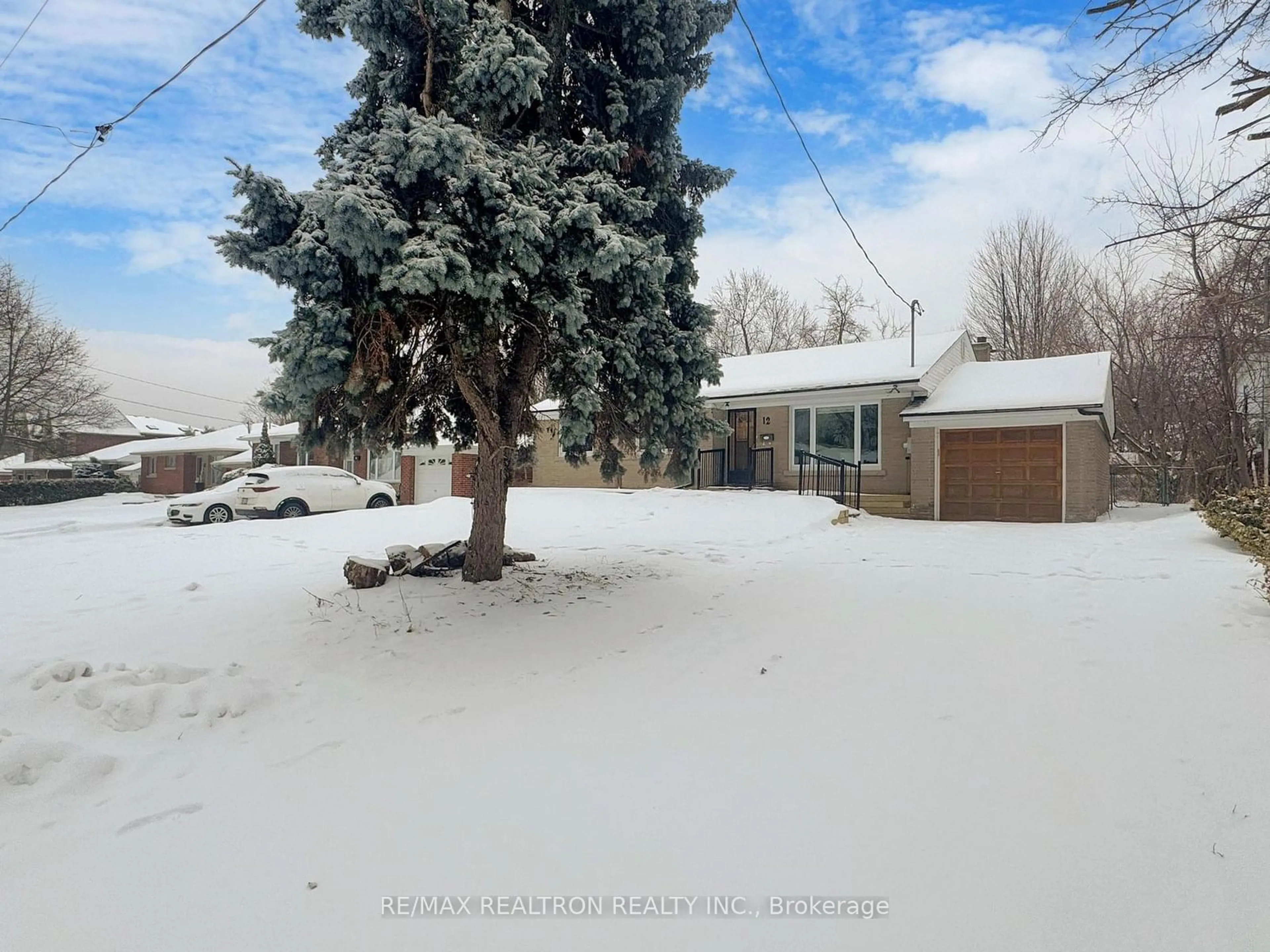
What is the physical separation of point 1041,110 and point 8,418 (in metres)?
36.2

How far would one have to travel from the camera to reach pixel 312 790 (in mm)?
3041

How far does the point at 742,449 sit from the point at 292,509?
38.5 ft

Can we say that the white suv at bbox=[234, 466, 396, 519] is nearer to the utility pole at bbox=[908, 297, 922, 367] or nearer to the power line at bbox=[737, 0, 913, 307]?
the power line at bbox=[737, 0, 913, 307]

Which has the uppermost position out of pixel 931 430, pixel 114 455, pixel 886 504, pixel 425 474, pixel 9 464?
pixel 931 430

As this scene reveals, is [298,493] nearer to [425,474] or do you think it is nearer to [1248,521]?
[425,474]

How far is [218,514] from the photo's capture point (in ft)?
52.5

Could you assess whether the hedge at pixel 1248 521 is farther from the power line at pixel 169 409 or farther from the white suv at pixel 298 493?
the power line at pixel 169 409

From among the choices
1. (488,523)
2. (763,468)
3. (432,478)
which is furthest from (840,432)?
(432,478)

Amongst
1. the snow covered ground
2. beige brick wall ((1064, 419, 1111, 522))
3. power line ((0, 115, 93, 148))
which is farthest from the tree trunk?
beige brick wall ((1064, 419, 1111, 522))

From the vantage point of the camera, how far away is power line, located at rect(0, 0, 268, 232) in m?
5.46

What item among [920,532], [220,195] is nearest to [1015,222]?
[920,532]

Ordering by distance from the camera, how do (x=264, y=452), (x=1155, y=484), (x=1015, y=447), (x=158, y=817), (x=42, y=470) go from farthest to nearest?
(x=42, y=470)
(x=264, y=452)
(x=1155, y=484)
(x=1015, y=447)
(x=158, y=817)

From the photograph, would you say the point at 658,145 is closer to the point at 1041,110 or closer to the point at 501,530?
the point at 1041,110

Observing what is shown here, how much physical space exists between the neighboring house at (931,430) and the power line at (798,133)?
4897mm
